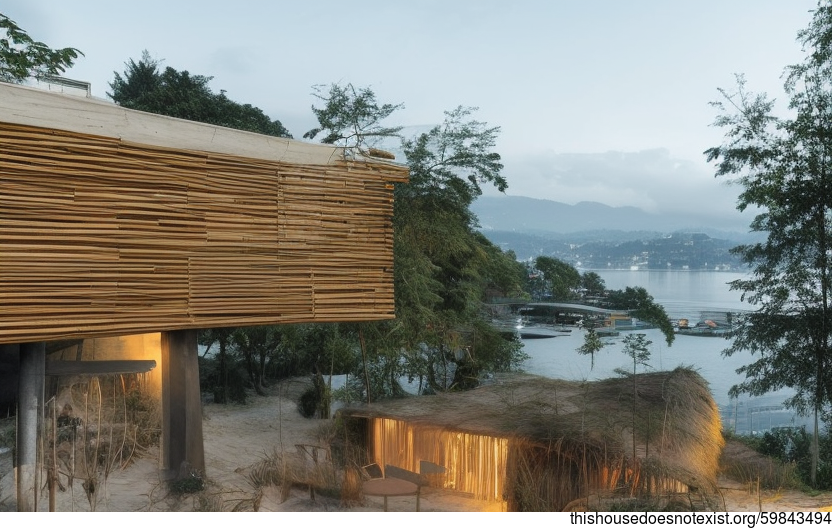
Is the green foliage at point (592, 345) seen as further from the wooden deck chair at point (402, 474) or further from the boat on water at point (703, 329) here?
the wooden deck chair at point (402, 474)

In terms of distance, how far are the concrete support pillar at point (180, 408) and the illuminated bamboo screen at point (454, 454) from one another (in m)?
1.36

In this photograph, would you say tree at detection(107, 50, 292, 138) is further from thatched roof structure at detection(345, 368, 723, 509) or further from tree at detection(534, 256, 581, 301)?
thatched roof structure at detection(345, 368, 723, 509)

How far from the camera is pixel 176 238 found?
3.47 meters

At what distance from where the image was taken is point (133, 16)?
548 centimetres

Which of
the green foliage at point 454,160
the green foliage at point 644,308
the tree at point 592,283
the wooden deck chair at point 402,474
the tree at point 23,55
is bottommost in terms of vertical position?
the wooden deck chair at point 402,474

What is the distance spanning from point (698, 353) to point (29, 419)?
518 centimetres

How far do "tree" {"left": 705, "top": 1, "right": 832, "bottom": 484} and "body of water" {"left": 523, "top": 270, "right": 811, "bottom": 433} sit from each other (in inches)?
7.7

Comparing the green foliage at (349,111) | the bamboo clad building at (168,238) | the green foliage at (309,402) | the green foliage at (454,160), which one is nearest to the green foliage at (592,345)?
the green foliage at (454,160)

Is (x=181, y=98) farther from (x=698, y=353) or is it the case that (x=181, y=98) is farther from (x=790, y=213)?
(x=790, y=213)

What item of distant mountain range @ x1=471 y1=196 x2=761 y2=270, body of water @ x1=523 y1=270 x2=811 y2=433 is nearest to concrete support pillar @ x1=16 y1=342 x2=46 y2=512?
body of water @ x1=523 y1=270 x2=811 y2=433

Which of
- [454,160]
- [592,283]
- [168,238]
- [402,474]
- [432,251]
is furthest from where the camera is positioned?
[432,251]

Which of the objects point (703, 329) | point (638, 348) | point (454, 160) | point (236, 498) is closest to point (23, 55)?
point (236, 498)

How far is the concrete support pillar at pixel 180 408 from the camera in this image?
14.1 ft
